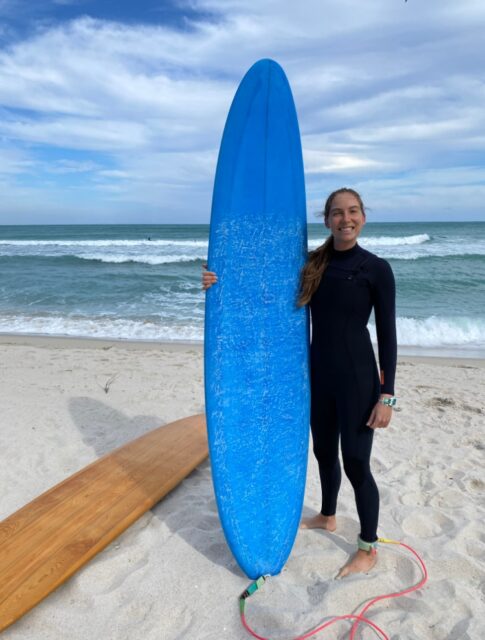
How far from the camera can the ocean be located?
28.1ft

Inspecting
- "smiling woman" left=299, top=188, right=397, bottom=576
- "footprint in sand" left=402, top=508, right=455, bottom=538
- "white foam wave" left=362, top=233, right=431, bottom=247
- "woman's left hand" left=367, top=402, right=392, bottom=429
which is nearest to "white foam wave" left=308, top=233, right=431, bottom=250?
"white foam wave" left=362, top=233, right=431, bottom=247

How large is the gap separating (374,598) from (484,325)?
8123 millimetres

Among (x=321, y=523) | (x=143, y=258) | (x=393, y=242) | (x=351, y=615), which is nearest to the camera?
(x=351, y=615)

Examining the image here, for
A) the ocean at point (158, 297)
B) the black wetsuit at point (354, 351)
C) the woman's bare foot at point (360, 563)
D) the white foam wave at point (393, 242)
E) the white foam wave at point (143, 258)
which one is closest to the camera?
the black wetsuit at point (354, 351)

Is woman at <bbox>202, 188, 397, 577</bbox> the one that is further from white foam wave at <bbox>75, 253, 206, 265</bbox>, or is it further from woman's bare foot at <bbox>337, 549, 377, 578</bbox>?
white foam wave at <bbox>75, 253, 206, 265</bbox>

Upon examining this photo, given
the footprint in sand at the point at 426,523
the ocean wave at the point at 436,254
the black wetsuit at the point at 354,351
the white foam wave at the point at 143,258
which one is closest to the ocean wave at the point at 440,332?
the footprint in sand at the point at 426,523

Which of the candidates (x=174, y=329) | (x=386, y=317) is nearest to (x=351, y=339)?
(x=386, y=317)

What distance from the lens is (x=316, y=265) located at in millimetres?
2158

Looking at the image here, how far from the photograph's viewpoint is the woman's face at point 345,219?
2.03 meters

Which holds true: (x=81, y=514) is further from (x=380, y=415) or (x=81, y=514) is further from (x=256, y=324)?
(x=380, y=415)

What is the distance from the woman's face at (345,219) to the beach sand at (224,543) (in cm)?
148

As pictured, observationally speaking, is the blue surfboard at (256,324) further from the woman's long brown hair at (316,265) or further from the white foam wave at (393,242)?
the white foam wave at (393,242)

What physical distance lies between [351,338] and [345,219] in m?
0.49

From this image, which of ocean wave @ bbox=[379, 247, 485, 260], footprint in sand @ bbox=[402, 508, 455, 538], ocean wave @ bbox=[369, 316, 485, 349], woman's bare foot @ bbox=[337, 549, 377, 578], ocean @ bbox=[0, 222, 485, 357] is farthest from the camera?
ocean wave @ bbox=[379, 247, 485, 260]
